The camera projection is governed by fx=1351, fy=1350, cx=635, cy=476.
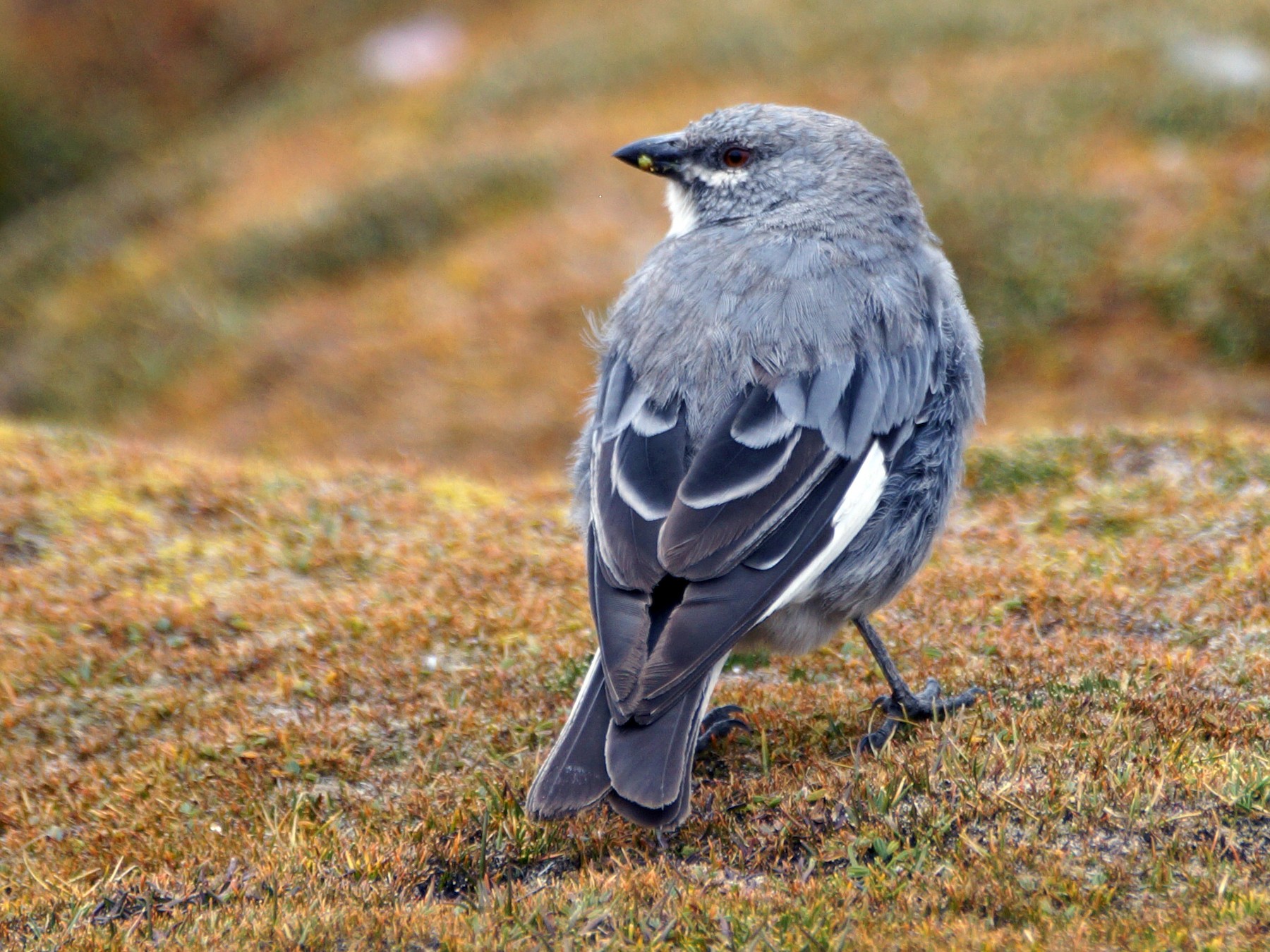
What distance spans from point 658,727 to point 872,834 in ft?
2.41

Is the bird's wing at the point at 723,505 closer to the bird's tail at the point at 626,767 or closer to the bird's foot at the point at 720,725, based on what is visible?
the bird's tail at the point at 626,767

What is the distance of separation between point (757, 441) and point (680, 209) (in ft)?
6.86

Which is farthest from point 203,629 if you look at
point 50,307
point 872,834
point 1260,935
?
point 50,307

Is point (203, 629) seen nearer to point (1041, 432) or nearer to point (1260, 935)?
point (1260, 935)

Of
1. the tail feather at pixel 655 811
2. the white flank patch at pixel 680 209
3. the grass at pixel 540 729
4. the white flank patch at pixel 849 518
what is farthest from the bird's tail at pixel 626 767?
the white flank patch at pixel 680 209

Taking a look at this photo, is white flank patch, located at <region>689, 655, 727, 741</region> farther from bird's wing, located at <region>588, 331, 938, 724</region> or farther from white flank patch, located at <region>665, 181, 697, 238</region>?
white flank patch, located at <region>665, 181, 697, 238</region>

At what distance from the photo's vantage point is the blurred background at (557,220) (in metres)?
12.0

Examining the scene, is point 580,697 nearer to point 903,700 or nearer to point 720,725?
point 720,725

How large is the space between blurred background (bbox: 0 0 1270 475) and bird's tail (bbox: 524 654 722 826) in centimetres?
588

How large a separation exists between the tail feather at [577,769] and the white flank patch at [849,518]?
24.9 inches

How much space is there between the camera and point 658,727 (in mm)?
4270

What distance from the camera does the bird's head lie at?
596 centimetres

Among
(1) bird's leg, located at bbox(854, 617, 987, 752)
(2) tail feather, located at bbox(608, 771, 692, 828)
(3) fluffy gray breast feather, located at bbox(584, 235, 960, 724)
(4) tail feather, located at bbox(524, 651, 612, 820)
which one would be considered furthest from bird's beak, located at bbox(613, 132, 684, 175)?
(2) tail feather, located at bbox(608, 771, 692, 828)

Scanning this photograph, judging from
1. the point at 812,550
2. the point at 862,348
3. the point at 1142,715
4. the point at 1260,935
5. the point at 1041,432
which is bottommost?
the point at 1041,432
